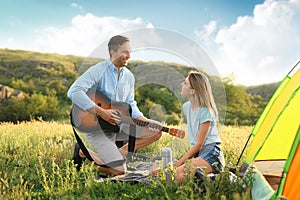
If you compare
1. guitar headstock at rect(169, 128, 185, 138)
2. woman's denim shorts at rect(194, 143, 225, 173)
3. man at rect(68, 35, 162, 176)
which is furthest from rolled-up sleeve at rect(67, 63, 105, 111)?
woman's denim shorts at rect(194, 143, 225, 173)

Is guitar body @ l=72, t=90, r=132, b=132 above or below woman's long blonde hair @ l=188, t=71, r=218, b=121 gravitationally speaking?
below

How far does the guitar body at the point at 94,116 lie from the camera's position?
17.2 feet

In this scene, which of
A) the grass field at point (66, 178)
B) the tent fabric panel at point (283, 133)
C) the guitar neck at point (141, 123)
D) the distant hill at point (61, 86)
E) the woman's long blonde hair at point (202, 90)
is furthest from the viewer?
the distant hill at point (61, 86)

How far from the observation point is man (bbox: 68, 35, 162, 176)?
5.16 m

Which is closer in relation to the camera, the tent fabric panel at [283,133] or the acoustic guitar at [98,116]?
the tent fabric panel at [283,133]

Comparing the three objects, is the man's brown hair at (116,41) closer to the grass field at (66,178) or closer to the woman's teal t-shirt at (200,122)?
the woman's teal t-shirt at (200,122)

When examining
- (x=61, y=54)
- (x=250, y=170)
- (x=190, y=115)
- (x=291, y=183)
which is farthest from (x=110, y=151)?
(x=61, y=54)

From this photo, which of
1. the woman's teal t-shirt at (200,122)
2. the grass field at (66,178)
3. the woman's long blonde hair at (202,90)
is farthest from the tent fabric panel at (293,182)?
the woman's long blonde hair at (202,90)

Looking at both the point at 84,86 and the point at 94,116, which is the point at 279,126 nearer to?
the point at 94,116

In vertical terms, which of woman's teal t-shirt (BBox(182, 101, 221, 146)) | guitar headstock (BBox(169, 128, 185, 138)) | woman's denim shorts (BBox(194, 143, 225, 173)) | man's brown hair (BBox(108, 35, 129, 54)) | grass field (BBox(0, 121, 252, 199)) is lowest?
grass field (BBox(0, 121, 252, 199))

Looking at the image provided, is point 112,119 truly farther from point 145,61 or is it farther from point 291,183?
point 291,183

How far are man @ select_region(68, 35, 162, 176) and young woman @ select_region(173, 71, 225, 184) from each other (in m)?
1.00

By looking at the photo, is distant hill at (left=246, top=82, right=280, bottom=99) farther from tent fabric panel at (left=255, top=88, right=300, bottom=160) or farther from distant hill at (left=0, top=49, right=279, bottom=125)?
tent fabric panel at (left=255, top=88, right=300, bottom=160)

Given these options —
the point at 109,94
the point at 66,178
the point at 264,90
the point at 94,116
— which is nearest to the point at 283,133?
the point at 109,94
